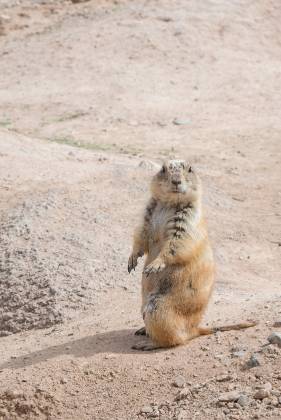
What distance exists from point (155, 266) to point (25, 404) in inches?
55.4

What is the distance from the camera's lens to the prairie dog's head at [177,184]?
22.8ft

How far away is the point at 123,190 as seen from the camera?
10836 mm

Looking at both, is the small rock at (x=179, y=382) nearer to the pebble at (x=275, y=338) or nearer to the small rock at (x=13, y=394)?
the pebble at (x=275, y=338)

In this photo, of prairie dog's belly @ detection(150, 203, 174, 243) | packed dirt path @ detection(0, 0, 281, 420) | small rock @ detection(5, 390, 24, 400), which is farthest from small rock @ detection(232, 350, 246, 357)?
small rock @ detection(5, 390, 24, 400)

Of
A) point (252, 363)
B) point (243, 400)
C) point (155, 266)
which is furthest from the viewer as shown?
point (155, 266)

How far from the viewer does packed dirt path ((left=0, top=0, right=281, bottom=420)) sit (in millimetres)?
6641

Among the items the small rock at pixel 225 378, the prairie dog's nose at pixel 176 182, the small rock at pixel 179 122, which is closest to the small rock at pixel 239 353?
the small rock at pixel 225 378

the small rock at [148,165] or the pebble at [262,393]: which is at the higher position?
the pebble at [262,393]

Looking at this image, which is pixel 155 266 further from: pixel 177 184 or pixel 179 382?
pixel 179 382

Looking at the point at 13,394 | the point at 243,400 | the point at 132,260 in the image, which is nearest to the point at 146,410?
the point at 243,400

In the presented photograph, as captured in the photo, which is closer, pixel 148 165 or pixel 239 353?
pixel 239 353

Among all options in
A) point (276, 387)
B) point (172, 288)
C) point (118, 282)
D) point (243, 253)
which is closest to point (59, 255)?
point (118, 282)

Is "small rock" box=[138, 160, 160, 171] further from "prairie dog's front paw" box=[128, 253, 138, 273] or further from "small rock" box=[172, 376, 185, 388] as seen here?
"small rock" box=[172, 376, 185, 388]

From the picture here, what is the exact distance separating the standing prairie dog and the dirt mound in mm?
854
